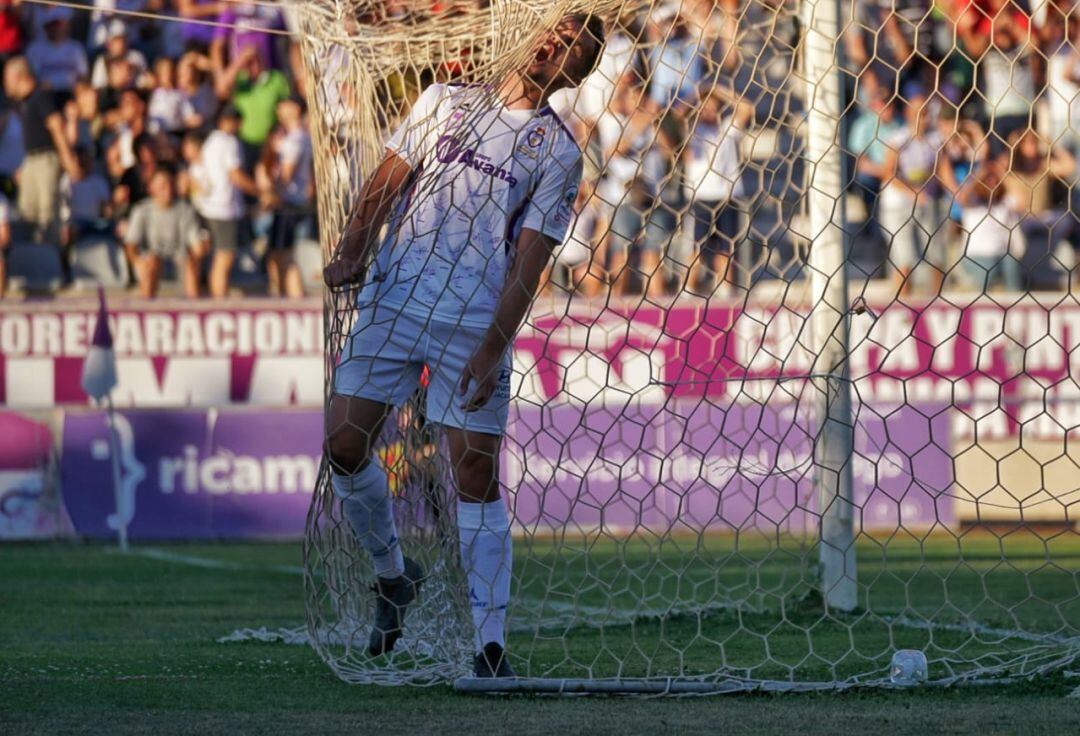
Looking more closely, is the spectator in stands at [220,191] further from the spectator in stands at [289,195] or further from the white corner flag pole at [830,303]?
the white corner flag pole at [830,303]

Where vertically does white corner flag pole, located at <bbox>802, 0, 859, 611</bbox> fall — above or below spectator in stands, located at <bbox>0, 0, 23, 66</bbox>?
below

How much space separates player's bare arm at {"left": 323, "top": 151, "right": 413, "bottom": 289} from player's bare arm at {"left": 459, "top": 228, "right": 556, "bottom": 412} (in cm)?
48

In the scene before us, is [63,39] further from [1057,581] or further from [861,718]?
[861,718]

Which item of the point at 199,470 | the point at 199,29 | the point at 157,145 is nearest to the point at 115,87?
the point at 157,145

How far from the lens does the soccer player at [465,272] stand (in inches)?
188

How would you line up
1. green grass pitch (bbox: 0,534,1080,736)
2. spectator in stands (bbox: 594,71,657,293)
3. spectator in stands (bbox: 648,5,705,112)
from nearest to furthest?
green grass pitch (bbox: 0,534,1080,736) < spectator in stands (bbox: 648,5,705,112) < spectator in stands (bbox: 594,71,657,293)

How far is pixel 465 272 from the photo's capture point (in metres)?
4.91

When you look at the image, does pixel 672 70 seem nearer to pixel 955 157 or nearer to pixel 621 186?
pixel 621 186

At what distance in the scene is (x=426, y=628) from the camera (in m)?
5.49

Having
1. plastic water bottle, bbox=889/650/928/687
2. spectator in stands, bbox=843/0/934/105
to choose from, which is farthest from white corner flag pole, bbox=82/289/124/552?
plastic water bottle, bbox=889/650/928/687

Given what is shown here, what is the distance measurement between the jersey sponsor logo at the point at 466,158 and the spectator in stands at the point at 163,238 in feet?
33.2

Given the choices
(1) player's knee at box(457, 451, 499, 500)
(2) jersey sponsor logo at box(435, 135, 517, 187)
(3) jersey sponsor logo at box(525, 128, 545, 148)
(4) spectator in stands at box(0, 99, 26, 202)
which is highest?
(4) spectator in stands at box(0, 99, 26, 202)

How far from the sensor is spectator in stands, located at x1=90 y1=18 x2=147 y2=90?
15.3 metres

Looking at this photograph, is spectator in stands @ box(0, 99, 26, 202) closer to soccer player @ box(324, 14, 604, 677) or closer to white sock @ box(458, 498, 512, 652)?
soccer player @ box(324, 14, 604, 677)
